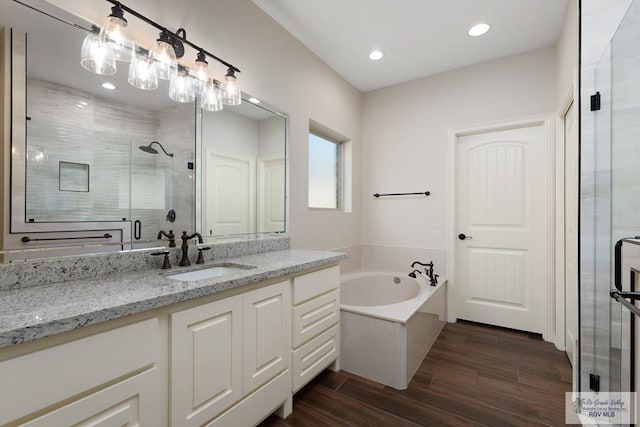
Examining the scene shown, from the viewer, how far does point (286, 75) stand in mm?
2391

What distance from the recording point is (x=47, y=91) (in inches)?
46.1

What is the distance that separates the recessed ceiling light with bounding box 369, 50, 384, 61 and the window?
0.91 m

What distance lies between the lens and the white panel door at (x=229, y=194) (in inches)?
72.7

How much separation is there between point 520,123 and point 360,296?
7.47ft

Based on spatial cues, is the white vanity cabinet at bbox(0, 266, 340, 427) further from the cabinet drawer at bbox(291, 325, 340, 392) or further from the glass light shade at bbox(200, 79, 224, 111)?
the glass light shade at bbox(200, 79, 224, 111)

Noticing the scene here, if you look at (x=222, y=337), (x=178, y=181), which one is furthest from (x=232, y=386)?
(x=178, y=181)

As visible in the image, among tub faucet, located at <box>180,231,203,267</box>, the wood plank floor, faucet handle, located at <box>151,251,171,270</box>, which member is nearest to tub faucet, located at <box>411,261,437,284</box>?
the wood plank floor

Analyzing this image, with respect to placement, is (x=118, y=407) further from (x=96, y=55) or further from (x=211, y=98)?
(x=211, y=98)

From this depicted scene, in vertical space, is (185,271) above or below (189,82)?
below

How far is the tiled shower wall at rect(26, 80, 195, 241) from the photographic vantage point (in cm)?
115

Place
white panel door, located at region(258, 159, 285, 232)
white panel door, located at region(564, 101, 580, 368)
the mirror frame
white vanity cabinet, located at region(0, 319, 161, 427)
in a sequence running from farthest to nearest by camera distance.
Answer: white panel door, located at region(258, 159, 285, 232) → white panel door, located at region(564, 101, 580, 368) → the mirror frame → white vanity cabinet, located at region(0, 319, 161, 427)

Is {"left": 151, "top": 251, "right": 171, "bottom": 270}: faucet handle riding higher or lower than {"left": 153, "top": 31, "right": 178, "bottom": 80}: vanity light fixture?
lower

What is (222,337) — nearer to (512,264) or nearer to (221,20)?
(221,20)

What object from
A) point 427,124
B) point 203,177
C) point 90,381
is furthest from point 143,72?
point 427,124
